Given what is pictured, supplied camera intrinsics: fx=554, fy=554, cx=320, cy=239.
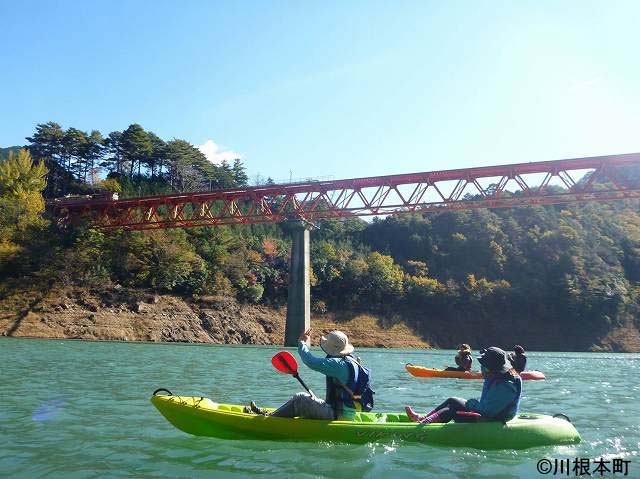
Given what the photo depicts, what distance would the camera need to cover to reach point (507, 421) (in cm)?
900

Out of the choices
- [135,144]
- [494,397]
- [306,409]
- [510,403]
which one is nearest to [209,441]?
[306,409]

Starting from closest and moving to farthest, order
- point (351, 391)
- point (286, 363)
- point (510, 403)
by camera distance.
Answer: point (351, 391) → point (510, 403) → point (286, 363)

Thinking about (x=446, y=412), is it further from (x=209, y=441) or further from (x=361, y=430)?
(x=209, y=441)

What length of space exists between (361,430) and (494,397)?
7.44ft

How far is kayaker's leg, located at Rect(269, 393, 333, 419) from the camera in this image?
8.81 meters

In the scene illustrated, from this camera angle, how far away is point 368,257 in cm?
7062

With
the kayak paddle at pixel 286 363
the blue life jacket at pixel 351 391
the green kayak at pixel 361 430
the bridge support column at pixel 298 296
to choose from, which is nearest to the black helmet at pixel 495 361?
the green kayak at pixel 361 430

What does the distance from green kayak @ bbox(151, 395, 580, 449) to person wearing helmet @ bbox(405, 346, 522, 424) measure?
17 centimetres

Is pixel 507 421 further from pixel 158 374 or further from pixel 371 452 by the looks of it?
pixel 158 374

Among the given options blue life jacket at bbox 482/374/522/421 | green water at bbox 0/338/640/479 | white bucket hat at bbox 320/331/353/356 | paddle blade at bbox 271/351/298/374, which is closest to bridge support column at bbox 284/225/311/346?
green water at bbox 0/338/640/479

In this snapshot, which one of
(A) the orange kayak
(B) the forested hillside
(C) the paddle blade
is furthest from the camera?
(B) the forested hillside

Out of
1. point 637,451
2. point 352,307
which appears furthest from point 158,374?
point 352,307

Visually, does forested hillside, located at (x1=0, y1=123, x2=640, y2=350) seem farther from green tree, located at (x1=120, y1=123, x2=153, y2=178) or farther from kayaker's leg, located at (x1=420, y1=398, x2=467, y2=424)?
kayaker's leg, located at (x1=420, y1=398, x2=467, y2=424)

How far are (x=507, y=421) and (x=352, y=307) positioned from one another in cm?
5384
